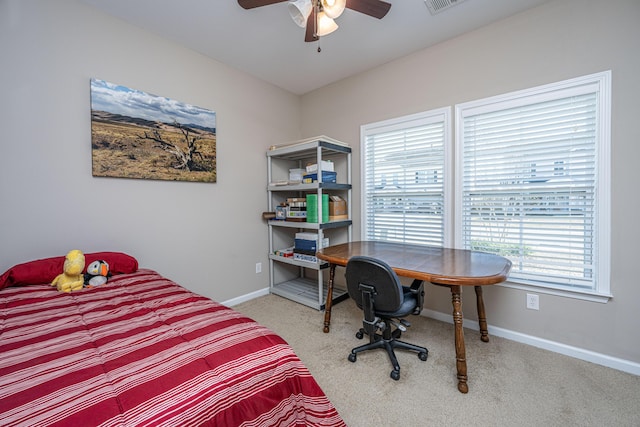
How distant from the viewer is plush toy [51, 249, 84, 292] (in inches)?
63.8

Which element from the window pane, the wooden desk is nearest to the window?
the window pane

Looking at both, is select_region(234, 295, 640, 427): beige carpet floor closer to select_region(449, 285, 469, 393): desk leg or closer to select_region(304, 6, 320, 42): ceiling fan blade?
select_region(449, 285, 469, 393): desk leg

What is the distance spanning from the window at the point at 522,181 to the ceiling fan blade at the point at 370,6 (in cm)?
Result: 116

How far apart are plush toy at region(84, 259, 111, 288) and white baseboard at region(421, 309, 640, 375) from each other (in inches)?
111

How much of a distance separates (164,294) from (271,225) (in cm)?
186

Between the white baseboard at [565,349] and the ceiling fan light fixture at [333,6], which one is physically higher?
the ceiling fan light fixture at [333,6]

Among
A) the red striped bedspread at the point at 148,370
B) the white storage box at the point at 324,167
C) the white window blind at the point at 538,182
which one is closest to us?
the red striped bedspread at the point at 148,370

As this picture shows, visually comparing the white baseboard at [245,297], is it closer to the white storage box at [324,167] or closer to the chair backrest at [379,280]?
the white storage box at [324,167]

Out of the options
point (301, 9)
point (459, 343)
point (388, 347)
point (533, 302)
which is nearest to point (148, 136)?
point (301, 9)

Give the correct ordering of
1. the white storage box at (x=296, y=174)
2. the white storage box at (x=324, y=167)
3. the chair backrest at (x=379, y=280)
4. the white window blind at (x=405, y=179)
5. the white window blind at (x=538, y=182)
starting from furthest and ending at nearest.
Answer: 1. the white storage box at (x=296, y=174)
2. the white storage box at (x=324, y=167)
3. the white window blind at (x=405, y=179)
4. the white window blind at (x=538, y=182)
5. the chair backrest at (x=379, y=280)

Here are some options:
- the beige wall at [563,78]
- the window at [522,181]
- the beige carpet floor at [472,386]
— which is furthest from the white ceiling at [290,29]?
the beige carpet floor at [472,386]

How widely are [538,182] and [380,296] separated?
5.16 feet

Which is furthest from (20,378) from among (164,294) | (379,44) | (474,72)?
(474,72)

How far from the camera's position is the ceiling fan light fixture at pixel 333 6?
146 cm
